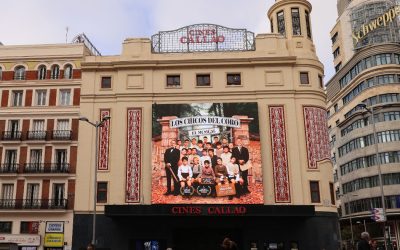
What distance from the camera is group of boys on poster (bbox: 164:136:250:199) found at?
3788 cm

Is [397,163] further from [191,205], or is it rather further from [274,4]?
[191,205]

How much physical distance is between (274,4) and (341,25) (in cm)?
3683

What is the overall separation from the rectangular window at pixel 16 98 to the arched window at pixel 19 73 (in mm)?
1440

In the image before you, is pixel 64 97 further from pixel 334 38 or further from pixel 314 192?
pixel 334 38

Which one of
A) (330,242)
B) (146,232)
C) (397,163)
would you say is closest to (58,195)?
(146,232)

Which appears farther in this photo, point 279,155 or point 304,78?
point 304,78

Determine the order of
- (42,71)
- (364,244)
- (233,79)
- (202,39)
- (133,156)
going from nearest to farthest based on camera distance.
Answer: (364,244) < (133,156) < (233,79) < (202,39) < (42,71)

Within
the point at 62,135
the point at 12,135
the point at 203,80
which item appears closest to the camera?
the point at 62,135

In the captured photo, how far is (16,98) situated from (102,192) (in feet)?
43.1

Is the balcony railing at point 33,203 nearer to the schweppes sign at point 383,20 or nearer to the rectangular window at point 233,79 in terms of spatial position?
the rectangular window at point 233,79

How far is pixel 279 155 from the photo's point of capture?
39.3 meters

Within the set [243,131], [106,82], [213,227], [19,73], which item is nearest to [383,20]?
[243,131]

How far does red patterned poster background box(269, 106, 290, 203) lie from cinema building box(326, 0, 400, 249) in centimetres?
2501

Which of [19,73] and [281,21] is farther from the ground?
→ [281,21]
